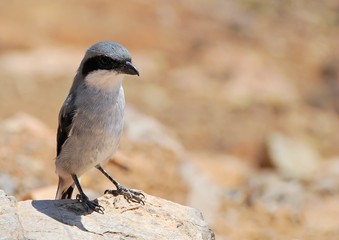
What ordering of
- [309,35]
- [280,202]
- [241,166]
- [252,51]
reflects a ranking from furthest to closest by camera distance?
1. [309,35]
2. [252,51]
3. [241,166]
4. [280,202]

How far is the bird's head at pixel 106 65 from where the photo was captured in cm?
609

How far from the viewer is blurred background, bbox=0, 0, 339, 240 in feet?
33.4

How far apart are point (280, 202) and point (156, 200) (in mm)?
4941

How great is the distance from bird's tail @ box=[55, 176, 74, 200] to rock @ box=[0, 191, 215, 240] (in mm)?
477

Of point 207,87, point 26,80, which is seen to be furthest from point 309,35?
point 26,80

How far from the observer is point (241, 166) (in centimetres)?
1459

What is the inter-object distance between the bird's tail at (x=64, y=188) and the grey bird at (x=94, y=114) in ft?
1.06

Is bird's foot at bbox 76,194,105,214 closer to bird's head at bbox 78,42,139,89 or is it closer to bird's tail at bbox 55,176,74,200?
bird's tail at bbox 55,176,74,200

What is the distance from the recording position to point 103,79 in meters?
6.25

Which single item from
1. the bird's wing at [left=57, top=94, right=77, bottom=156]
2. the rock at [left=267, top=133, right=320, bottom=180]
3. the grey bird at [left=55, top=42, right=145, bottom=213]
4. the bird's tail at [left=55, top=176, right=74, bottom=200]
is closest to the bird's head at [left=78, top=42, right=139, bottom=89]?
the grey bird at [left=55, top=42, right=145, bottom=213]

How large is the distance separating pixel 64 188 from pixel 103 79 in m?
1.23

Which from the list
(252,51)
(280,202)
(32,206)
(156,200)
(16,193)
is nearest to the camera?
(32,206)

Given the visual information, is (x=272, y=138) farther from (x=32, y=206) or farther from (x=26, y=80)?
(x=32, y=206)

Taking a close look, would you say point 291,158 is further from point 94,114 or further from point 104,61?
point 104,61
